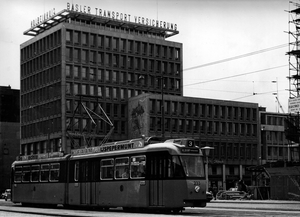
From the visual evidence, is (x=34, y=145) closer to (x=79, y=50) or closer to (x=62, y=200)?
(x=79, y=50)

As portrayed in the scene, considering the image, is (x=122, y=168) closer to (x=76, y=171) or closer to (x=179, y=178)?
(x=179, y=178)

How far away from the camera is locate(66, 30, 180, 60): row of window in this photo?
331ft

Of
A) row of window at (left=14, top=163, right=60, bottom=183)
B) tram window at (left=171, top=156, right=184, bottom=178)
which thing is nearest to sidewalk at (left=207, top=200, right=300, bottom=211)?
tram window at (left=171, top=156, right=184, bottom=178)

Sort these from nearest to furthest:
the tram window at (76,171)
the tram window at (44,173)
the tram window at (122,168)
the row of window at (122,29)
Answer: the tram window at (122,168) → the tram window at (76,171) → the tram window at (44,173) → the row of window at (122,29)

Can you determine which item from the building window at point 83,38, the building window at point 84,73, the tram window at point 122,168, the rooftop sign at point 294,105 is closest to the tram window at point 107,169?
the tram window at point 122,168

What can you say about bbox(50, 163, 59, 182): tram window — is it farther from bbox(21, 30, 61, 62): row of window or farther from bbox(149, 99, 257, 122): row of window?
bbox(21, 30, 61, 62): row of window

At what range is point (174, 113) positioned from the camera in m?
102

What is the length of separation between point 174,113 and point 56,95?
1923 cm

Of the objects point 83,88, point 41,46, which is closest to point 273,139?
point 83,88

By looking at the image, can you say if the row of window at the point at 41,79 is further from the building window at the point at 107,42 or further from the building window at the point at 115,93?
the building window at the point at 115,93

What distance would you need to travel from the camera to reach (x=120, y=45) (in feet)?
344

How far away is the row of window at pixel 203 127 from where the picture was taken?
100 meters

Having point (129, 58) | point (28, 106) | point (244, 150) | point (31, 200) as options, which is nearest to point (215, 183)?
point (244, 150)

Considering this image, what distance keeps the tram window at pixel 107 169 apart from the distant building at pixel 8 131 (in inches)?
3644
